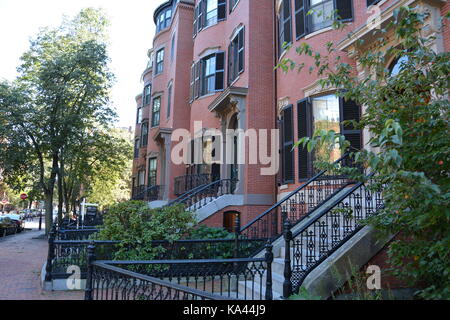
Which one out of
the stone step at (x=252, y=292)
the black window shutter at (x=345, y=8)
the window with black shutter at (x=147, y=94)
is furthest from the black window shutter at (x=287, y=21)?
the window with black shutter at (x=147, y=94)

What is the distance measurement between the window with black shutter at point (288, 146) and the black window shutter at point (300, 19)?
7.74ft

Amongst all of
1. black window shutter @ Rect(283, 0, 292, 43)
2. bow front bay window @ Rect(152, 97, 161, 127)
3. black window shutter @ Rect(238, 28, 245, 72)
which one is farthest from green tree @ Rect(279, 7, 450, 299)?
bow front bay window @ Rect(152, 97, 161, 127)

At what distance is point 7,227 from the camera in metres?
26.7

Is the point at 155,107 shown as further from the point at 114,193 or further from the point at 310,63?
the point at 114,193

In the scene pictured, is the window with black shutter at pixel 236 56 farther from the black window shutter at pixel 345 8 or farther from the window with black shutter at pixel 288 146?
the black window shutter at pixel 345 8

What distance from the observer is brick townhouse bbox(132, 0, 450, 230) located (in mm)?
10297

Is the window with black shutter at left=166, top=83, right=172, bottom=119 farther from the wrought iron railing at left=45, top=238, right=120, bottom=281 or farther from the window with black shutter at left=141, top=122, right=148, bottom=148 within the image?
the wrought iron railing at left=45, top=238, right=120, bottom=281

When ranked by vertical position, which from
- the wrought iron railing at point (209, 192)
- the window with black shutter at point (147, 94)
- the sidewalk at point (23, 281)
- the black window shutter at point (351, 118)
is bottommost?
the sidewalk at point (23, 281)

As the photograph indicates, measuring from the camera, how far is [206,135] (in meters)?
16.7

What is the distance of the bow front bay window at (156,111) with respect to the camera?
24.7 meters

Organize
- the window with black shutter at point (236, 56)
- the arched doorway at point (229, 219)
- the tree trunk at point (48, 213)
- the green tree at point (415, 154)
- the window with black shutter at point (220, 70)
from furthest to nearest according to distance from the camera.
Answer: the tree trunk at point (48, 213)
the window with black shutter at point (220, 70)
the window with black shutter at point (236, 56)
the arched doorway at point (229, 219)
the green tree at point (415, 154)

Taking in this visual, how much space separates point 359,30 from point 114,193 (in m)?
41.4

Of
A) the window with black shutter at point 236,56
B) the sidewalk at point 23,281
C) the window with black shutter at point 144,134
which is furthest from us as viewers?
the window with black shutter at point 144,134

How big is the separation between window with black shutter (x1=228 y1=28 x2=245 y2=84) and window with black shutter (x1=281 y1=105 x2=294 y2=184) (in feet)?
11.0
